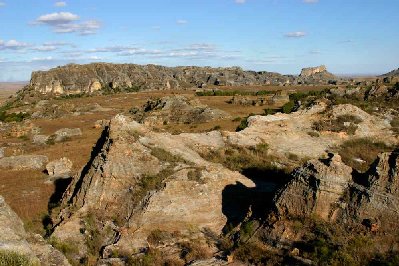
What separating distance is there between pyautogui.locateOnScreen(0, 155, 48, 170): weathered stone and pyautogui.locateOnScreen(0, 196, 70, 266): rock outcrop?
17.4m

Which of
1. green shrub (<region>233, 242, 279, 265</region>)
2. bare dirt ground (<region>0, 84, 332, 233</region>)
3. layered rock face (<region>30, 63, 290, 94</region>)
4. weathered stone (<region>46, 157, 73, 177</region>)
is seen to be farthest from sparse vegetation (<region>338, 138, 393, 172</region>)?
layered rock face (<region>30, 63, 290, 94</region>)

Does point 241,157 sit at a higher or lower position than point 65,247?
higher

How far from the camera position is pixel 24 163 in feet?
102

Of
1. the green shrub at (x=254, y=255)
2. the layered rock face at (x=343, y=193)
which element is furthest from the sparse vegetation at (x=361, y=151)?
the green shrub at (x=254, y=255)

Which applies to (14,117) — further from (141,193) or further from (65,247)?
(65,247)

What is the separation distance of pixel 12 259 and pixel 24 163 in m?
21.1

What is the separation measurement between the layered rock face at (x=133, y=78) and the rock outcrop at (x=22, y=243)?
13953 cm

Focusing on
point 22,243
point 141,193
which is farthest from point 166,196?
point 22,243

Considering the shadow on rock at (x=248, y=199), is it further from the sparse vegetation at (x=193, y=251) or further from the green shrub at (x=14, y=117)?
the green shrub at (x=14, y=117)

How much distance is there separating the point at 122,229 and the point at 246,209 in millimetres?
5164

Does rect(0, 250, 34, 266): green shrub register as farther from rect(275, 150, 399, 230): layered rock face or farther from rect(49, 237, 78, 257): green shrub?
rect(275, 150, 399, 230): layered rock face

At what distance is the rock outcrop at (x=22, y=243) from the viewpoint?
12312mm

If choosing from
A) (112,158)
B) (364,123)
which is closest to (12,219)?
(112,158)

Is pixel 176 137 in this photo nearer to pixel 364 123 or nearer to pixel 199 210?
pixel 199 210
